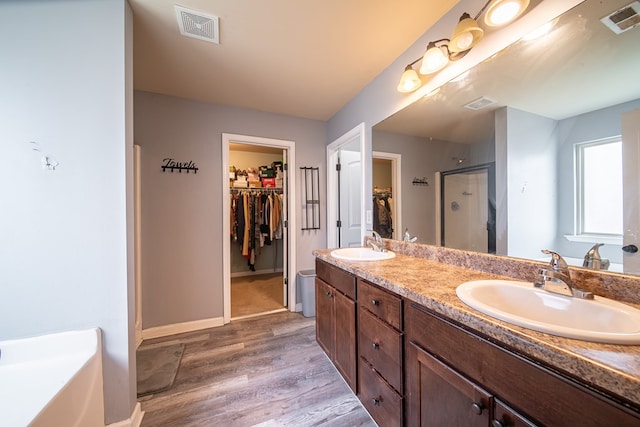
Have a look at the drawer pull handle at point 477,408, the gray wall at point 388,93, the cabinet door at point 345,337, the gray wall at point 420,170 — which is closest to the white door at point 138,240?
the cabinet door at point 345,337

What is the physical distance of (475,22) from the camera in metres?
1.07

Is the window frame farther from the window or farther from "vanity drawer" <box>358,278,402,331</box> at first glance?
"vanity drawer" <box>358,278,402,331</box>

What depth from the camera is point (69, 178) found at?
1.12 m

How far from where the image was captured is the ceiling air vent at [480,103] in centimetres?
114

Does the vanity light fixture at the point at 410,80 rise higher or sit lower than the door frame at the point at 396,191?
higher

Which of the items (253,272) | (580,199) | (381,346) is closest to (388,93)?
(580,199)

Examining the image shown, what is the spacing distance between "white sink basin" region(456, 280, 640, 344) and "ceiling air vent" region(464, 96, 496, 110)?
91cm

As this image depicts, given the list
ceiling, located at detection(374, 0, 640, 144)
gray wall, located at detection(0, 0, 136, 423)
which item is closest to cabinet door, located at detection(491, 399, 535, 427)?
ceiling, located at detection(374, 0, 640, 144)

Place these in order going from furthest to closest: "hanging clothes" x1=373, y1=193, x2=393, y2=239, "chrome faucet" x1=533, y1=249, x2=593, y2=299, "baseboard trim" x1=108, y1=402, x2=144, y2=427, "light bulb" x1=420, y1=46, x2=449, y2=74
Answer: "hanging clothes" x1=373, y1=193, x2=393, y2=239 → "light bulb" x1=420, y1=46, x2=449, y2=74 → "baseboard trim" x1=108, y1=402, x2=144, y2=427 → "chrome faucet" x1=533, y1=249, x2=593, y2=299

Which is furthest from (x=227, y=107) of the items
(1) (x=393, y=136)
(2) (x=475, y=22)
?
(2) (x=475, y=22)

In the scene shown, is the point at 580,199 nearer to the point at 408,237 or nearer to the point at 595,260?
the point at 595,260

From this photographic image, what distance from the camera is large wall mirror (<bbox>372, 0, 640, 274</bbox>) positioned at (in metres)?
0.75

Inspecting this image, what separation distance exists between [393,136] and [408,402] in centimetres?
167

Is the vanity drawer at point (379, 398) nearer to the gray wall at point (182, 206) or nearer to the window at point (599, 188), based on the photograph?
the window at point (599, 188)
